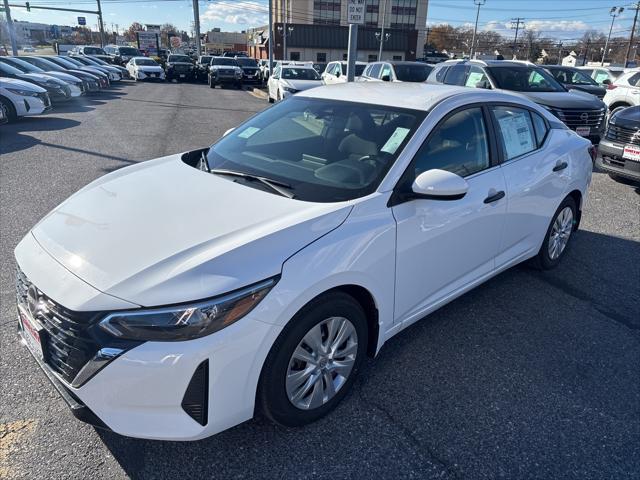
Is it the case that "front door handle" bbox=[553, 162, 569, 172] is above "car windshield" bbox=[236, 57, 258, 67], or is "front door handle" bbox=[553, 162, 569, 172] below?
below

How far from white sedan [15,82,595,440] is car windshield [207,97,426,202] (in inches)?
0.5

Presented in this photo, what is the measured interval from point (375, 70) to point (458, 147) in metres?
13.4

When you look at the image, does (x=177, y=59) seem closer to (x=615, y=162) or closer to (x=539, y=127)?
(x=615, y=162)

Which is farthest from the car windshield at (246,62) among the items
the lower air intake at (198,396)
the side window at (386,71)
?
the lower air intake at (198,396)

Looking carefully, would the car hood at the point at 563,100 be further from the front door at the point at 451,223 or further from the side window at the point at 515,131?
the front door at the point at 451,223

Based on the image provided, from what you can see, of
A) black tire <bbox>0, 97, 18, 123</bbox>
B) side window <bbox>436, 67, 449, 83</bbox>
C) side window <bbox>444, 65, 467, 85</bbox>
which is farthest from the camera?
black tire <bbox>0, 97, 18, 123</bbox>

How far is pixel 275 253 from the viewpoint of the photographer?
2170 millimetres

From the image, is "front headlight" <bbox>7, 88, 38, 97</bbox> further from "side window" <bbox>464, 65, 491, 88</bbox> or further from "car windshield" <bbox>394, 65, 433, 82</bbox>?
"side window" <bbox>464, 65, 491, 88</bbox>

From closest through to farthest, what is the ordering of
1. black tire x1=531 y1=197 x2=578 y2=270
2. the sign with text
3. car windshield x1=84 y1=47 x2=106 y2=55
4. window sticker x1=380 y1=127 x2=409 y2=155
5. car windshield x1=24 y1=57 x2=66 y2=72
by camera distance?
window sticker x1=380 y1=127 x2=409 y2=155, black tire x1=531 y1=197 x2=578 y2=270, the sign with text, car windshield x1=24 y1=57 x2=66 y2=72, car windshield x1=84 y1=47 x2=106 y2=55

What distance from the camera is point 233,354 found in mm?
2020

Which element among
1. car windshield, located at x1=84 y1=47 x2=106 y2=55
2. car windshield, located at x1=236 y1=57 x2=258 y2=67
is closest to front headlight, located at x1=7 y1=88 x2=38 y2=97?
car windshield, located at x1=236 y1=57 x2=258 y2=67

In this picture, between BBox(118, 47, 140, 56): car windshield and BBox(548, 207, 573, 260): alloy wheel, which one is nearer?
BBox(548, 207, 573, 260): alloy wheel

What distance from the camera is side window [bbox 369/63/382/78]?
50.4ft

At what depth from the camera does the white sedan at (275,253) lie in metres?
1.98
